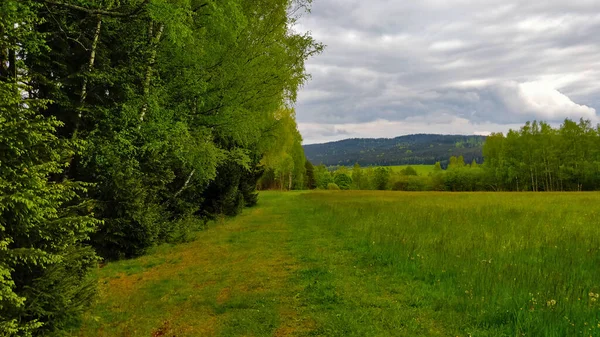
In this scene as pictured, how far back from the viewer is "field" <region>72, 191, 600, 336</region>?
5320 mm

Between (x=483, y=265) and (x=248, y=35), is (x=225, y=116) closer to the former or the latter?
(x=248, y=35)

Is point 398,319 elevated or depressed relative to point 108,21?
depressed

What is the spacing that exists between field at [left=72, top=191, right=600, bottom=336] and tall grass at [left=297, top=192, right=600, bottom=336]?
0.09ft

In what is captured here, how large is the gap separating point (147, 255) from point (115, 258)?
1.03 m

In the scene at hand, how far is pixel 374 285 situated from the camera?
7.29 meters

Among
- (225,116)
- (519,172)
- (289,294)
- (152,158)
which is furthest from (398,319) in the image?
(519,172)

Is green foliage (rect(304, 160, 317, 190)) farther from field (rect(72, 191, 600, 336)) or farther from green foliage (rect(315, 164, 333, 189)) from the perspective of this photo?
field (rect(72, 191, 600, 336))

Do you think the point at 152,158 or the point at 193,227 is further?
the point at 193,227

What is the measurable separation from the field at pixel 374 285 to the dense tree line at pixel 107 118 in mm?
1448

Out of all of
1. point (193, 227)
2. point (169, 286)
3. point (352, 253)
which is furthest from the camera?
point (193, 227)

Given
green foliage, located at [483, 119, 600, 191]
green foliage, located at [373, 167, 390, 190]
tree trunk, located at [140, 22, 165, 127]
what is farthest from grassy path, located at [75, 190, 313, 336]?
green foliage, located at [373, 167, 390, 190]

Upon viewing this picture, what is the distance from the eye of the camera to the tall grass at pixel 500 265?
16.6 ft

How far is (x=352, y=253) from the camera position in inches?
403

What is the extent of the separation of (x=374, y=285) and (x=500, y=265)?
116 inches
